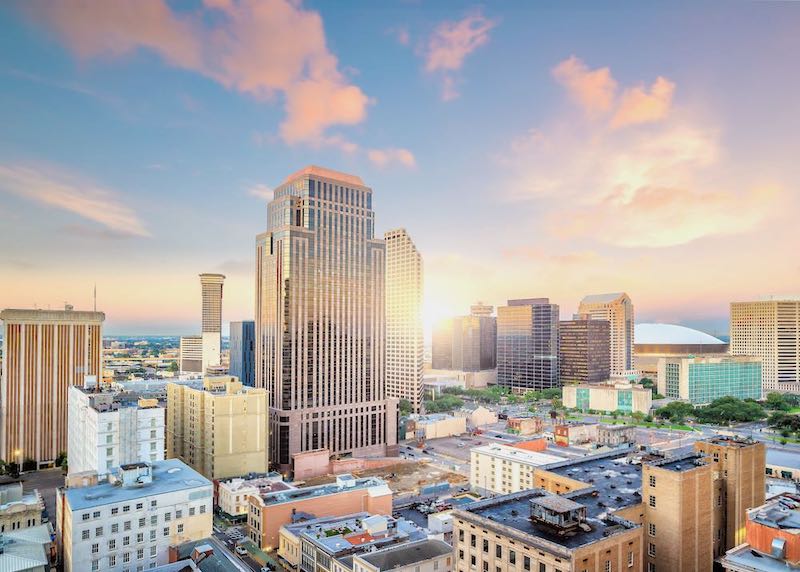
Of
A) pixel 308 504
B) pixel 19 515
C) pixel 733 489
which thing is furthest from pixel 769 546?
pixel 19 515

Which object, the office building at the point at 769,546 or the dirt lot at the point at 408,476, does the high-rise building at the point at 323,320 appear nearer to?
the dirt lot at the point at 408,476

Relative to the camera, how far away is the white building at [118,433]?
79188 millimetres

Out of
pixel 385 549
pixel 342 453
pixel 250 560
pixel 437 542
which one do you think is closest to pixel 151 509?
pixel 250 560

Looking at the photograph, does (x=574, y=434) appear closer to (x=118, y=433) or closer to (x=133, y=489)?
(x=118, y=433)

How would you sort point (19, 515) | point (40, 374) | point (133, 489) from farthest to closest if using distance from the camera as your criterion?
point (40, 374) → point (19, 515) → point (133, 489)

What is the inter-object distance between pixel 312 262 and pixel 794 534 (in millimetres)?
102353

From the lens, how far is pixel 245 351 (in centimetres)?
17688

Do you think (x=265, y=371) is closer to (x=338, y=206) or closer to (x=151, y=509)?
(x=338, y=206)

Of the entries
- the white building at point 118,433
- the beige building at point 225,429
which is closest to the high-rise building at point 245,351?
the beige building at point 225,429

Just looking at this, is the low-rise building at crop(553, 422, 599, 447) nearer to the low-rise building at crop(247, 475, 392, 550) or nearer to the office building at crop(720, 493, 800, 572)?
the low-rise building at crop(247, 475, 392, 550)

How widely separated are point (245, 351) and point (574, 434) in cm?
10190

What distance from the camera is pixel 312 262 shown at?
126312 mm

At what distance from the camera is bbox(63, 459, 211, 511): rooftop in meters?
59.5

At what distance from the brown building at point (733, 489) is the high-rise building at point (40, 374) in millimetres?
120280
